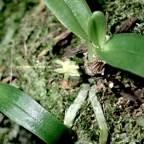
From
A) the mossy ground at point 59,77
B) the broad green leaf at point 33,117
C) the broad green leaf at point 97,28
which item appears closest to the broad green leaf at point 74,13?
the broad green leaf at point 97,28

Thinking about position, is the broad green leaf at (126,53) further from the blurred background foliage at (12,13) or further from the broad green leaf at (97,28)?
the blurred background foliage at (12,13)

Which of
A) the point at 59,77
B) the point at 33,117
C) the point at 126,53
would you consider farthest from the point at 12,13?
the point at 126,53

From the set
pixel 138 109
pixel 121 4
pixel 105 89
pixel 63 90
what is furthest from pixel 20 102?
pixel 121 4

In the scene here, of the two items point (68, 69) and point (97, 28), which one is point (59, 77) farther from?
point (97, 28)

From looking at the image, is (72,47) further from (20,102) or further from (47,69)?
(20,102)

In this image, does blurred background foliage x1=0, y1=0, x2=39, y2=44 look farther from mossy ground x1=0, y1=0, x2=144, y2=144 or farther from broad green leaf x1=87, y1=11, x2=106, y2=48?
broad green leaf x1=87, y1=11, x2=106, y2=48

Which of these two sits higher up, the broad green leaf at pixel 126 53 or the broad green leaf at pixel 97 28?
the broad green leaf at pixel 97 28
